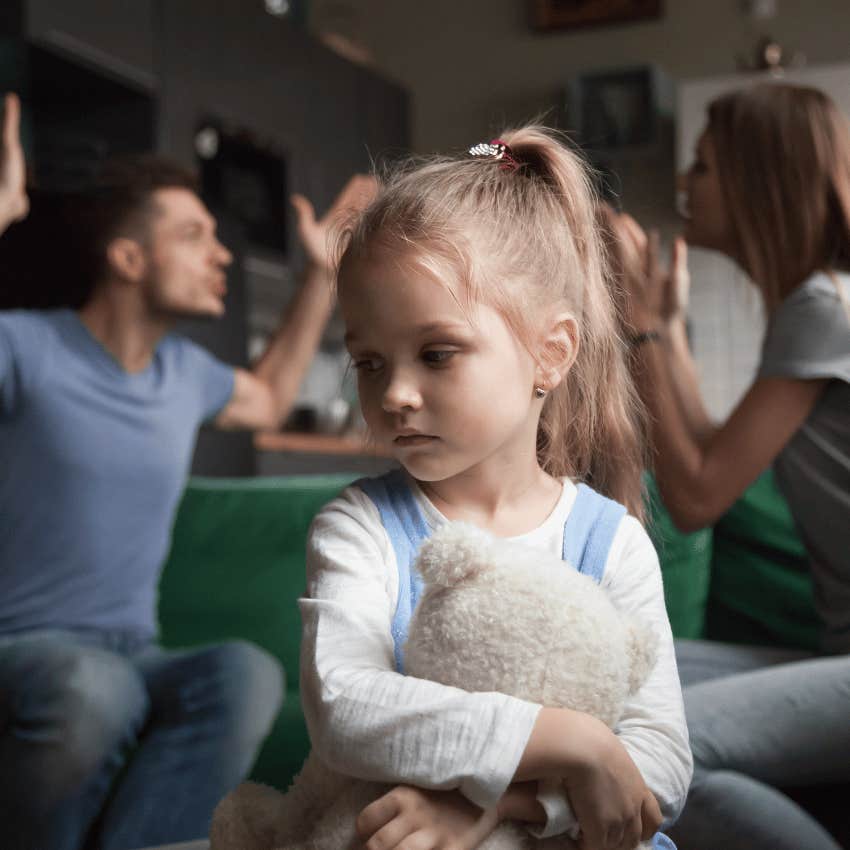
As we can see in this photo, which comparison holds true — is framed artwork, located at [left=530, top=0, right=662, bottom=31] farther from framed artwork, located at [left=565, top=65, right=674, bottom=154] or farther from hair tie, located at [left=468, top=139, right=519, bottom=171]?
hair tie, located at [left=468, top=139, right=519, bottom=171]

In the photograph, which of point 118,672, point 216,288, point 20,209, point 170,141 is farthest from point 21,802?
point 170,141

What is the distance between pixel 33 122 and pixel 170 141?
1.40 ft

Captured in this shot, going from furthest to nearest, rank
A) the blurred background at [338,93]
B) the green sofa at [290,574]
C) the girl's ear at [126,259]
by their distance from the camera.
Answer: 1. the blurred background at [338,93]
2. the girl's ear at [126,259]
3. the green sofa at [290,574]

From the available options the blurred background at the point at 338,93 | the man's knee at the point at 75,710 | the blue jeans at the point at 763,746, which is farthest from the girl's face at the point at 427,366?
the blurred background at the point at 338,93

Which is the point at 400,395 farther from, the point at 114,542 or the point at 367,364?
the point at 114,542

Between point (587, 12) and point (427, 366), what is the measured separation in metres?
4.68

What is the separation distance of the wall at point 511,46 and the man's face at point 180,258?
297cm

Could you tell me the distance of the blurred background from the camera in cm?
328

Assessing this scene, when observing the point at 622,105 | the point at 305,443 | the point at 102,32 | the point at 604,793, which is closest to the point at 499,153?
the point at 604,793

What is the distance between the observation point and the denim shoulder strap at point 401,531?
680mm

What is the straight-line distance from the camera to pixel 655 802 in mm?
622

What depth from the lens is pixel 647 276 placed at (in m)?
1.26

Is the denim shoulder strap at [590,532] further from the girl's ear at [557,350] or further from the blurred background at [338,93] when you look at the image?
the blurred background at [338,93]

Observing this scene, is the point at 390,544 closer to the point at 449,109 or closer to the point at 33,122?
the point at 33,122
